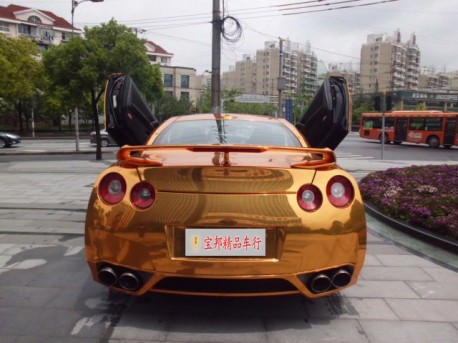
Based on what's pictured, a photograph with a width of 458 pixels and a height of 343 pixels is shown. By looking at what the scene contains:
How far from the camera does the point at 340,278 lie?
8.64 ft

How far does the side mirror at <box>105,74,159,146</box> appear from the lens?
5629mm

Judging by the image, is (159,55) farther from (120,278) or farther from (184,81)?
(120,278)

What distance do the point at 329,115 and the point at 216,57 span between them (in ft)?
24.6

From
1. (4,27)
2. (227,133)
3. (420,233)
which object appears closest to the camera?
(227,133)

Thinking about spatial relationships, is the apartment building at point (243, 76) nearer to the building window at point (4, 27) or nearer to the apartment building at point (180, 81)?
the apartment building at point (180, 81)

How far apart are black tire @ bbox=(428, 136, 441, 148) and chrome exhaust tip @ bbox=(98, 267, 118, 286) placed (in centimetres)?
3014

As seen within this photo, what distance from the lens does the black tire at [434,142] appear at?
2905 cm

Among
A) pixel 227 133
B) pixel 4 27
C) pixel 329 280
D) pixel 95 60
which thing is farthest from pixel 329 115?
pixel 4 27

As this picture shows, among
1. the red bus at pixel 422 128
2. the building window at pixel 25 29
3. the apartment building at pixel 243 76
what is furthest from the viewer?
the apartment building at pixel 243 76

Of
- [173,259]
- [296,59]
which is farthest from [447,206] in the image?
[296,59]

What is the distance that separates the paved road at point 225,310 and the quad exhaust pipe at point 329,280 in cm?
32

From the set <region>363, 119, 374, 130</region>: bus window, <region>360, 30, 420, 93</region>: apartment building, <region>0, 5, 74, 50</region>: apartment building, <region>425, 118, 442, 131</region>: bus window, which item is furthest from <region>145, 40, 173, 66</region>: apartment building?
<region>425, 118, 442, 131</region>: bus window

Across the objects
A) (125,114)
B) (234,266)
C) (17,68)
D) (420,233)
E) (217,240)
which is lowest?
(420,233)

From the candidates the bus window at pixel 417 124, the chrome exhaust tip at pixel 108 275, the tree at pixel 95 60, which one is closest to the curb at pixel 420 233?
the chrome exhaust tip at pixel 108 275
